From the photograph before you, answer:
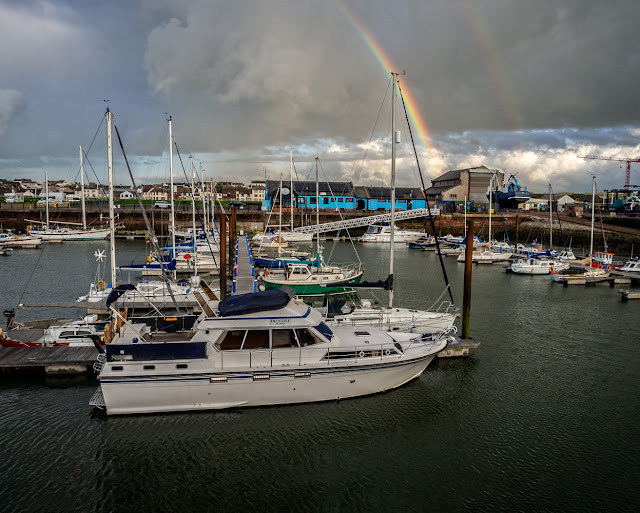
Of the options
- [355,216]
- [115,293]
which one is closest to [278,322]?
[115,293]

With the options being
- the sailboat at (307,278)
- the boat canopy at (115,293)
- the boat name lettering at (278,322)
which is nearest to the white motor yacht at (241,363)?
the boat name lettering at (278,322)

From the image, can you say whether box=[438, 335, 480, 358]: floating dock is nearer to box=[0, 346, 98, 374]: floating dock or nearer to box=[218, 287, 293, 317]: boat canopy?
box=[218, 287, 293, 317]: boat canopy

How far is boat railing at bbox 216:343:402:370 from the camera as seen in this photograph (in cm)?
1401

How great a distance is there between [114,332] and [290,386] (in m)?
6.53

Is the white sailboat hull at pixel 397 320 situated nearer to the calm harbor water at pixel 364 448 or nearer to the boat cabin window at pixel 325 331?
the calm harbor water at pixel 364 448

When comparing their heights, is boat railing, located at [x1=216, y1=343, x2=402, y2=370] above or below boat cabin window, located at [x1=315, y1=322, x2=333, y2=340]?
below

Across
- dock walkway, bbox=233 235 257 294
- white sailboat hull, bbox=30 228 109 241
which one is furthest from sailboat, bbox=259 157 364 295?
white sailboat hull, bbox=30 228 109 241

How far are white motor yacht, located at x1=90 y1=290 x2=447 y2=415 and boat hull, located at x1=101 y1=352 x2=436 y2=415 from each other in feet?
0.10

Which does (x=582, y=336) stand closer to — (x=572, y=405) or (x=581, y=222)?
(x=572, y=405)

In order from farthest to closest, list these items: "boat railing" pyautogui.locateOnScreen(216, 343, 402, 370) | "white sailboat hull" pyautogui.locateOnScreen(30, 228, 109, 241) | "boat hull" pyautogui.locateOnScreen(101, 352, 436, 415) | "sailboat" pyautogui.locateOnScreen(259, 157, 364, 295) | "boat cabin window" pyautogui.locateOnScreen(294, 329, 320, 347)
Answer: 1. "white sailboat hull" pyautogui.locateOnScreen(30, 228, 109, 241)
2. "sailboat" pyautogui.locateOnScreen(259, 157, 364, 295)
3. "boat cabin window" pyautogui.locateOnScreen(294, 329, 320, 347)
4. "boat railing" pyautogui.locateOnScreen(216, 343, 402, 370)
5. "boat hull" pyautogui.locateOnScreen(101, 352, 436, 415)

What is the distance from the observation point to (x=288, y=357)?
46.8 feet

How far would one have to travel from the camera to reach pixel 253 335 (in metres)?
14.2

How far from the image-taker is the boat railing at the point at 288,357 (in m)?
14.0

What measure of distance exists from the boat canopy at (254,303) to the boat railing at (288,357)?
126cm
